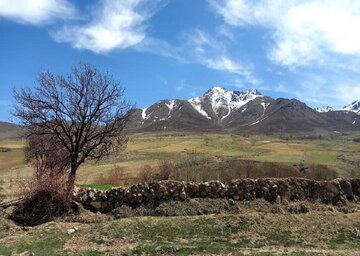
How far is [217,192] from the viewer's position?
25.6m

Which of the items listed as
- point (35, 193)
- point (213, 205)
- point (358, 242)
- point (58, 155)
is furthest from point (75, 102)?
point (358, 242)

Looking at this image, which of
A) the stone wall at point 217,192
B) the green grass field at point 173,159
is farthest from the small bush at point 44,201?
the green grass field at point 173,159

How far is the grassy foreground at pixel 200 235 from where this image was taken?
1897cm

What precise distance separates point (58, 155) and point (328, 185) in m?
17.3

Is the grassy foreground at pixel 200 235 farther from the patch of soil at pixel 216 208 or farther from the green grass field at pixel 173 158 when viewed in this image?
the green grass field at pixel 173 158

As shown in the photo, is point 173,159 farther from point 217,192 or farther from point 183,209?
point 183,209

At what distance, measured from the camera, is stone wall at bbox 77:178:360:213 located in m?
25.5

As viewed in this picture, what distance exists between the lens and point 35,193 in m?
26.3

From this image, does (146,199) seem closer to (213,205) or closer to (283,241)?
(213,205)

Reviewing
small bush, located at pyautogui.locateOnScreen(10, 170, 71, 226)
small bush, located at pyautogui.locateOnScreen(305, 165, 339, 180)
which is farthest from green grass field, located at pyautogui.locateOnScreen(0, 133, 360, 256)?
small bush, located at pyautogui.locateOnScreen(305, 165, 339, 180)

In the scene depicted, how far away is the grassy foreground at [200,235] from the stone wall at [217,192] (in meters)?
1.71

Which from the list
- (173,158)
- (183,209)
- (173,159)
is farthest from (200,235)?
(173,158)

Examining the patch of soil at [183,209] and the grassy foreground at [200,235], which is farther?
the patch of soil at [183,209]

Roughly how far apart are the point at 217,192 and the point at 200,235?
4855 millimetres
